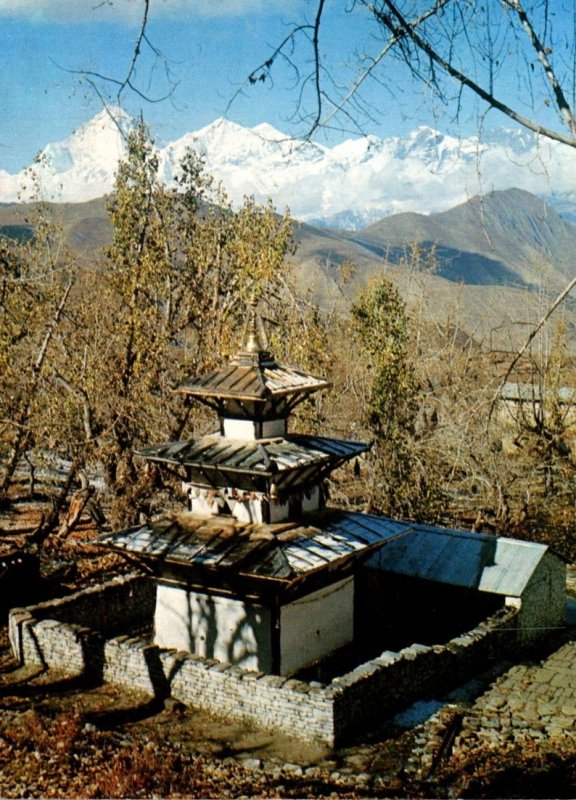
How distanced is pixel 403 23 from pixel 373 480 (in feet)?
67.8

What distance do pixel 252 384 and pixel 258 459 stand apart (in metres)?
1.45

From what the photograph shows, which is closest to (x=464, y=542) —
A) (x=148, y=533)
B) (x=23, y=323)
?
(x=148, y=533)

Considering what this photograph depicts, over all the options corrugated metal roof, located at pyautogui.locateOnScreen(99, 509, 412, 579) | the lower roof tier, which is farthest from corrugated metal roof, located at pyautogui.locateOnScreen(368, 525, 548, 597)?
the lower roof tier

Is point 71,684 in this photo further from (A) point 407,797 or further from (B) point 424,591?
(B) point 424,591

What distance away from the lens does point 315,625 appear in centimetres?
1540

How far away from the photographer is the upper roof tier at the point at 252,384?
14.6 metres

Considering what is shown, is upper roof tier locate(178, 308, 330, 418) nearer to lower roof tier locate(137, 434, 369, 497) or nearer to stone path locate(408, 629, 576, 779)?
lower roof tier locate(137, 434, 369, 497)

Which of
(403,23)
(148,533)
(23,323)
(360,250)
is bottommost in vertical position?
(148,533)

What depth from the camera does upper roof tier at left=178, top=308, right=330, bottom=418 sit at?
14.6 m

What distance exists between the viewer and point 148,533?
15.2 metres

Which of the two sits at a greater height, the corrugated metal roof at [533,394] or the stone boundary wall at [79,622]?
the corrugated metal roof at [533,394]

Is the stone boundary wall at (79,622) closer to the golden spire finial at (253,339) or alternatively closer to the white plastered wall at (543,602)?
the golden spire finial at (253,339)

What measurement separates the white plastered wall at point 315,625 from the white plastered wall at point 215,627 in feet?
1.32

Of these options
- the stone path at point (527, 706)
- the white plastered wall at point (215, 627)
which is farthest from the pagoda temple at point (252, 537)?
the stone path at point (527, 706)
